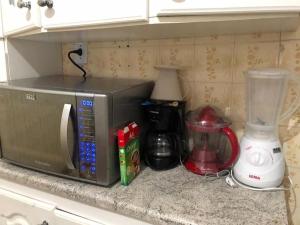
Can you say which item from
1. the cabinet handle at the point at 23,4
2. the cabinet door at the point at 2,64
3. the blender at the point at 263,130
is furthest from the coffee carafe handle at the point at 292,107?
the cabinet door at the point at 2,64

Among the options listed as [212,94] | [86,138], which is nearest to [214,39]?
[212,94]

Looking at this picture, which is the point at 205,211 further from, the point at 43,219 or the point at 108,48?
the point at 108,48

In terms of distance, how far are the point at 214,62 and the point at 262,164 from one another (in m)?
0.41

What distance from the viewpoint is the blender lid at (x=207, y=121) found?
0.85 metres

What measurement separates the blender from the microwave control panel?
47cm

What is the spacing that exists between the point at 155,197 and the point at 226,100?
0.47m

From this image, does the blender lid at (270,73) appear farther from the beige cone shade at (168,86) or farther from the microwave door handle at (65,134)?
the microwave door handle at (65,134)

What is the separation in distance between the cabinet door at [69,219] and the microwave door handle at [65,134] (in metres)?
0.16

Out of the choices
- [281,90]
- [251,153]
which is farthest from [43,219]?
[281,90]

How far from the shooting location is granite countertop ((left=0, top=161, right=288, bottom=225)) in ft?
2.14

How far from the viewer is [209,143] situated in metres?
0.94

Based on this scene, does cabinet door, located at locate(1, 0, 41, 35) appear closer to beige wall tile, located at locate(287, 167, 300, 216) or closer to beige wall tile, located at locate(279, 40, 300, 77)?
beige wall tile, located at locate(279, 40, 300, 77)

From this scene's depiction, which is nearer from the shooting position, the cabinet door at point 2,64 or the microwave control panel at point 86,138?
the microwave control panel at point 86,138

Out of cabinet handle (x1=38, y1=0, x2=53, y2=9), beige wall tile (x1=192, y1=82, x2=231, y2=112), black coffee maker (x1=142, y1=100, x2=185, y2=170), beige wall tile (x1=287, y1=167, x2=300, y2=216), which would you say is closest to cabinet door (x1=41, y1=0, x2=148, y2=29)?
cabinet handle (x1=38, y1=0, x2=53, y2=9)
